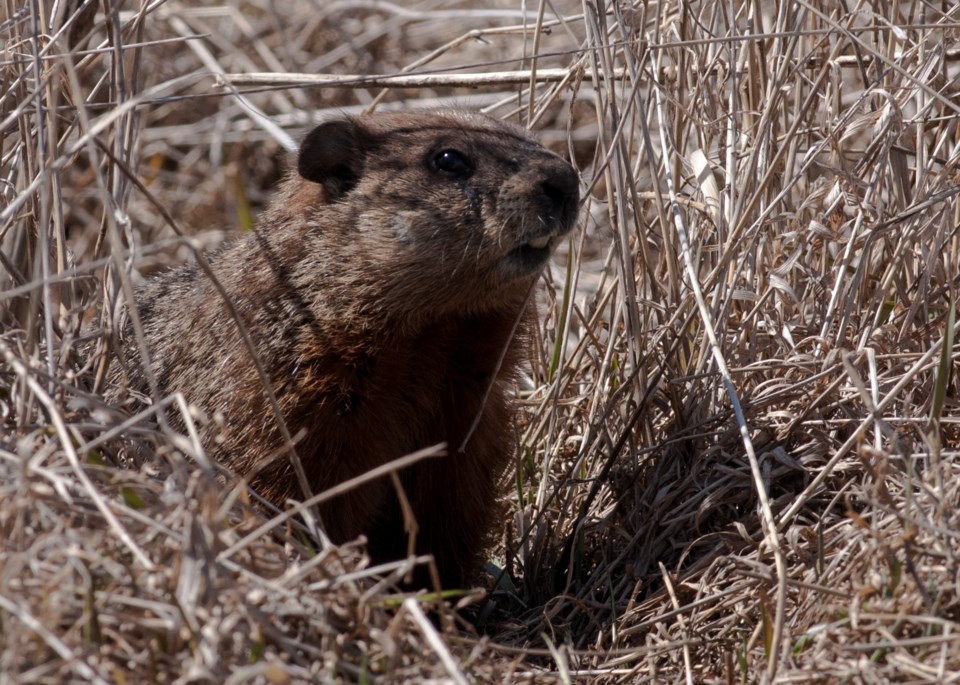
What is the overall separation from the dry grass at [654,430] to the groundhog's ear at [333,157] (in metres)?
0.24

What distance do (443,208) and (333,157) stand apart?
450mm

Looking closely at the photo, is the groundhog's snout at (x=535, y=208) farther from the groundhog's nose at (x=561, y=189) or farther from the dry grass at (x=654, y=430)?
the dry grass at (x=654, y=430)

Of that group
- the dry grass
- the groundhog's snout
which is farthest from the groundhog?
the dry grass

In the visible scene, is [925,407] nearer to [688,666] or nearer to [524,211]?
[688,666]

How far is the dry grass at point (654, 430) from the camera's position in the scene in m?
2.43

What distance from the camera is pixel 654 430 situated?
3939mm

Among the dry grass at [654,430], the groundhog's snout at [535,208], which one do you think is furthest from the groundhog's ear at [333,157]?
the groundhog's snout at [535,208]

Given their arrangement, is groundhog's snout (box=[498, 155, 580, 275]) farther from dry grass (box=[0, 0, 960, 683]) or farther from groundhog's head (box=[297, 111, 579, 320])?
dry grass (box=[0, 0, 960, 683])

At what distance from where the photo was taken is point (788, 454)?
3.56 metres

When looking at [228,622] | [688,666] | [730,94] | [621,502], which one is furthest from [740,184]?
[228,622]

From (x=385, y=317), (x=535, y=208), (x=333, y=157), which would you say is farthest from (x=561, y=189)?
(x=333, y=157)

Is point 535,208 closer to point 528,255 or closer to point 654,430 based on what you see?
point 528,255

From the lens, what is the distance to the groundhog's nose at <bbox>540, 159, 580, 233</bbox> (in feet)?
11.0

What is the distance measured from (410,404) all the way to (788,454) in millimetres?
1125
